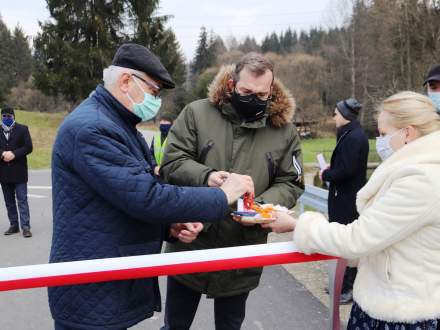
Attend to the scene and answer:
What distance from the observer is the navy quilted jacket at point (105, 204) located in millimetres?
1809

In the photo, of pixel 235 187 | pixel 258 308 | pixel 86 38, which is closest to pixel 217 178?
pixel 235 187

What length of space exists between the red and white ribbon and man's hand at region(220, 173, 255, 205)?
1.10 feet

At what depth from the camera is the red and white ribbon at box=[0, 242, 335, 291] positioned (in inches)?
64.9

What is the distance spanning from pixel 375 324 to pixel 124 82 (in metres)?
1.70

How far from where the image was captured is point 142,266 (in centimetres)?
176

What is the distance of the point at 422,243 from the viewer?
1.81m

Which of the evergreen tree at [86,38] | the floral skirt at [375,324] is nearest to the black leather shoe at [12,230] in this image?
the floral skirt at [375,324]

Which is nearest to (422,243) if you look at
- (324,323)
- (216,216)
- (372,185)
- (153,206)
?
(372,185)

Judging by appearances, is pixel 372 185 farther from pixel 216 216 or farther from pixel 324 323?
pixel 324 323

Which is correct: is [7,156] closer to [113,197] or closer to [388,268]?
[113,197]

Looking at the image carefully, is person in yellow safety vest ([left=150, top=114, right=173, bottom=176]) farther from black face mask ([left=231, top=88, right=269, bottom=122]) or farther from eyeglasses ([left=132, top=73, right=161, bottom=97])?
eyeglasses ([left=132, top=73, right=161, bottom=97])

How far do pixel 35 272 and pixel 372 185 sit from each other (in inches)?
59.8

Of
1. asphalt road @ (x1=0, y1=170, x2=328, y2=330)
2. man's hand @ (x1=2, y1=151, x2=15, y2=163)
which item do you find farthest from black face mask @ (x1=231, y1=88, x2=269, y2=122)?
man's hand @ (x1=2, y1=151, x2=15, y2=163)

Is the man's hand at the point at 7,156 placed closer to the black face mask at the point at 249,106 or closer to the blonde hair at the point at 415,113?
the black face mask at the point at 249,106
